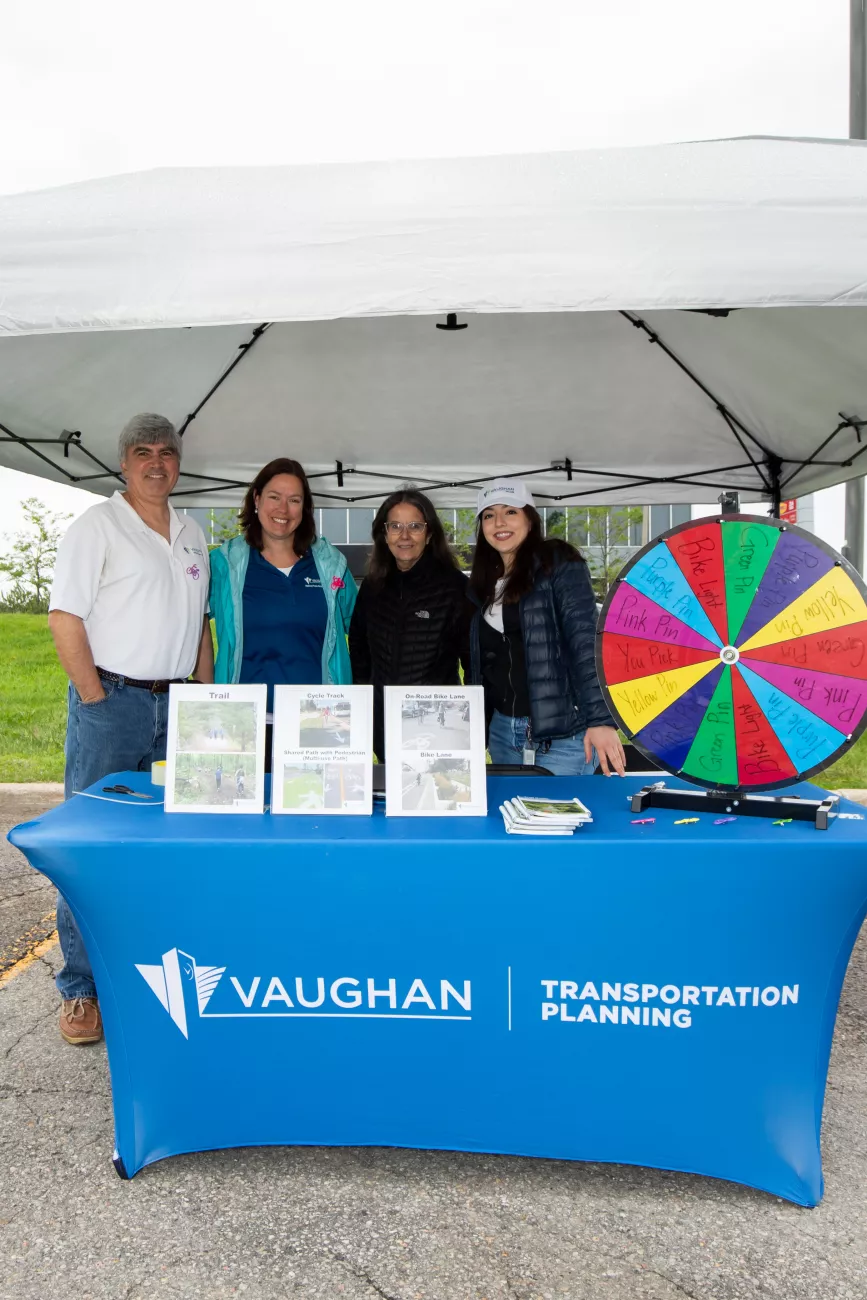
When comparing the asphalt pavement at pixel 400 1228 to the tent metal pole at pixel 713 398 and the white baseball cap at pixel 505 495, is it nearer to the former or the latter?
the white baseball cap at pixel 505 495

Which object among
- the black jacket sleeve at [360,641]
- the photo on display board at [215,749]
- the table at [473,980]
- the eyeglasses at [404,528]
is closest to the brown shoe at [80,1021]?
the table at [473,980]

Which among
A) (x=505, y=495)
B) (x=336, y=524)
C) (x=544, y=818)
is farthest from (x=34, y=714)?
(x=336, y=524)

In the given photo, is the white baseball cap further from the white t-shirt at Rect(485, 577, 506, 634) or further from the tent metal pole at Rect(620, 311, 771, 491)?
the tent metal pole at Rect(620, 311, 771, 491)

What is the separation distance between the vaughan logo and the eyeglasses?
148 cm

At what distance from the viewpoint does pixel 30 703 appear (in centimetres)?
1027

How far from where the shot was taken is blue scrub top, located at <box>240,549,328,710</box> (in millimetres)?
3029

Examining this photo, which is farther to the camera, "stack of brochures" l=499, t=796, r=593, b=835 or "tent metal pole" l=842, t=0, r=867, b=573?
"tent metal pole" l=842, t=0, r=867, b=573

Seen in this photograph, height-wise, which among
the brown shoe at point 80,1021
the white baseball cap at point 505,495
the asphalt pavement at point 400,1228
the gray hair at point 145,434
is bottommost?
the asphalt pavement at point 400,1228

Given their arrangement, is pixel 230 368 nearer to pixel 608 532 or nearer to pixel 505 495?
pixel 505 495

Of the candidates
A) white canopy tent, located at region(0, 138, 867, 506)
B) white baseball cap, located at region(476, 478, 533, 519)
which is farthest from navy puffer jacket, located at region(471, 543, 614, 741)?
white canopy tent, located at region(0, 138, 867, 506)

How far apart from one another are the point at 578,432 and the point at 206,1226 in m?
3.32

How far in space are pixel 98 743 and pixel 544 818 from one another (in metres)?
1.46

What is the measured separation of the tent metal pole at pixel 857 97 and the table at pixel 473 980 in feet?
14.6

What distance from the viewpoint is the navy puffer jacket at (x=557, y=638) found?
110 inches
